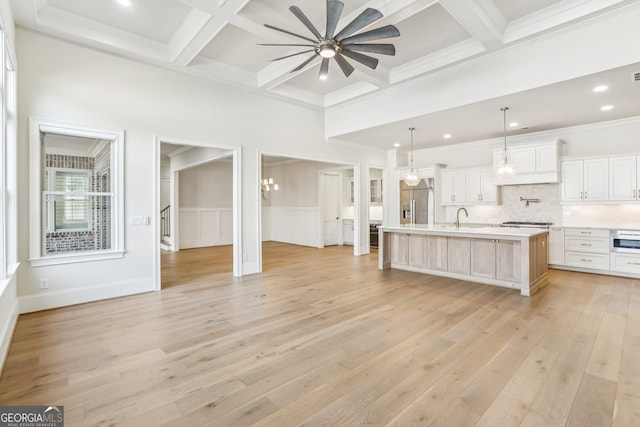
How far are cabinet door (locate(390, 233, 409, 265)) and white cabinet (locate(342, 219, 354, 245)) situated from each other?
3.94 metres

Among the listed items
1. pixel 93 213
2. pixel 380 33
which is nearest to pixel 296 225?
pixel 93 213

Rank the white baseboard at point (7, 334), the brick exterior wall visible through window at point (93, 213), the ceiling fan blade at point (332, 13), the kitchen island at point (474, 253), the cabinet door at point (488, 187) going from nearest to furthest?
1. the white baseboard at point (7, 334)
2. the ceiling fan blade at point (332, 13)
3. the brick exterior wall visible through window at point (93, 213)
4. the kitchen island at point (474, 253)
5. the cabinet door at point (488, 187)

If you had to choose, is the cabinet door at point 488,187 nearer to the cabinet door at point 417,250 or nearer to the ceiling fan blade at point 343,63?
the cabinet door at point 417,250

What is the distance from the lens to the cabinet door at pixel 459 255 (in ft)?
17.0

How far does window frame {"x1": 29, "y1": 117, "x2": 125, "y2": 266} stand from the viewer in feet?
12.5

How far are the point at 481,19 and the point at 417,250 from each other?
146 inches

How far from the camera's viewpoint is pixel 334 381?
2.29 meters

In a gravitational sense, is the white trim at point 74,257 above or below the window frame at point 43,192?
below

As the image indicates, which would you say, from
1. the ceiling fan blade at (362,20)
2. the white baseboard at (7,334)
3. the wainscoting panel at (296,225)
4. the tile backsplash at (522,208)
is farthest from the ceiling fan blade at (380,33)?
the wainscoting panel at (296,225)

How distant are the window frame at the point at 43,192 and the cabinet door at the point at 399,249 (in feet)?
15.2

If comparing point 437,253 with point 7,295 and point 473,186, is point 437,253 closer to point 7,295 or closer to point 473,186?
point 473,186

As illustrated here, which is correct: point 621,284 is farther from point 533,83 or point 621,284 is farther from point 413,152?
point 413,152

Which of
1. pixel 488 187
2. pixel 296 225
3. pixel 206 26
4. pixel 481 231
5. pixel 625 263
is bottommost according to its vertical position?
pixel 625 263

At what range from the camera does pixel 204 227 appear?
10.0m
